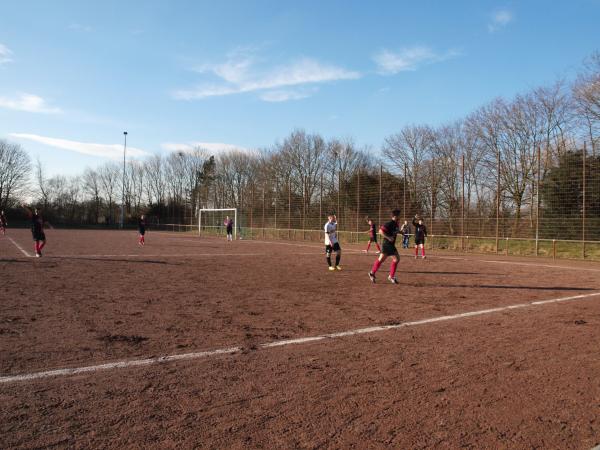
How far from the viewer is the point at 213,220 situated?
4662 centimetres

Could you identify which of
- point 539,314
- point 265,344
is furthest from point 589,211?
point 265,344

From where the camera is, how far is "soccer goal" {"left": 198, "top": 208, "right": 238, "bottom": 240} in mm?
44384

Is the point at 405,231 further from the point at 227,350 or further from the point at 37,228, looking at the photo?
the point at 227,350

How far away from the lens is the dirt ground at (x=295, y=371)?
3303 millimetres

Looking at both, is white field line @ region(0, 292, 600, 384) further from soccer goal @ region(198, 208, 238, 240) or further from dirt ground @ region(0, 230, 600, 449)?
soccer goal @ region(198, 208, 238, 240)

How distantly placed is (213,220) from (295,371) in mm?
43004

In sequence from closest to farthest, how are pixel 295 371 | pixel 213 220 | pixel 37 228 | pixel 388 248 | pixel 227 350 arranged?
pixel 295 371 → pixel 227 350 → pixel 388 248 → pixel 37 228 → pixel 213 220

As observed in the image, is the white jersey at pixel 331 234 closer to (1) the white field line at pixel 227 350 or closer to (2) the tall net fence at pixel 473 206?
(1) the white field line at pixel 227 350

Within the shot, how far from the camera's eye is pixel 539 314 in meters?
7.84

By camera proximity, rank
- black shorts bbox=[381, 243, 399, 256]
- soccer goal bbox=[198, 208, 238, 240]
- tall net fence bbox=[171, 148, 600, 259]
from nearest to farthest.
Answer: black shorts bbox=[381, 243, 399, 256], tall net fence bbox=[171, 148, 600, 259], soccer goal bbox=[198, 208, 238, 240]

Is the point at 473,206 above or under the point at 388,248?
above

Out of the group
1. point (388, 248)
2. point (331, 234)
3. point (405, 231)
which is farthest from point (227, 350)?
point (405, 231)

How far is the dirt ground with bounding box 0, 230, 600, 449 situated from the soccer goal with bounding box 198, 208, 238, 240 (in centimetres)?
3448

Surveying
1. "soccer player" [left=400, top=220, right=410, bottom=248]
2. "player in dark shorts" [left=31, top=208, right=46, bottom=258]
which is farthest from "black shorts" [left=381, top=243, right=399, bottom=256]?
"soccer player" [left=400, top=220, right=410, bottom=248]
